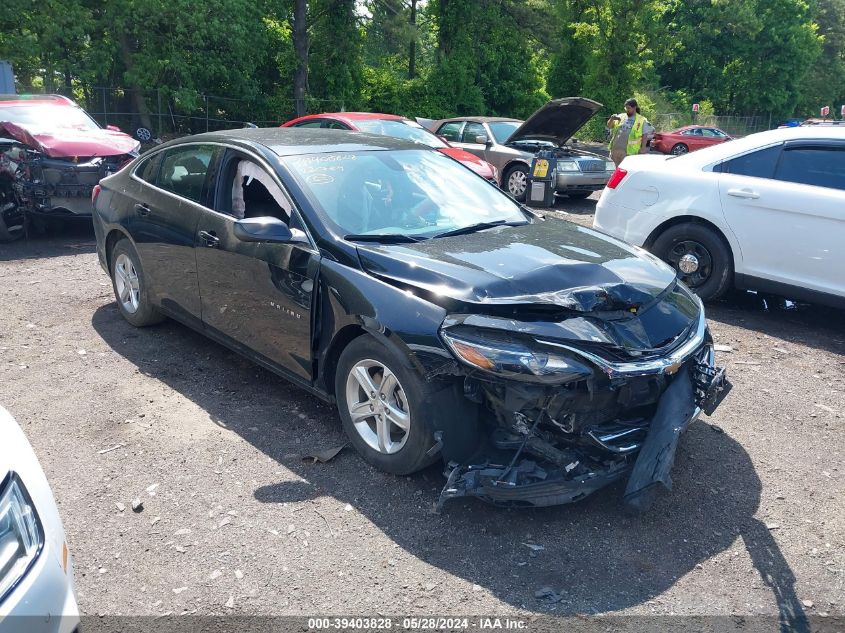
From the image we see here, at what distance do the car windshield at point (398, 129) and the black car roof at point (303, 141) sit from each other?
5.99 m

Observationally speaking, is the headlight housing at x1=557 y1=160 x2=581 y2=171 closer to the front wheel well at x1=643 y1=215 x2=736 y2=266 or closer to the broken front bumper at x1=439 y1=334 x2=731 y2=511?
the front wheel well at x1=643 y1=215 x2=736 y2=266

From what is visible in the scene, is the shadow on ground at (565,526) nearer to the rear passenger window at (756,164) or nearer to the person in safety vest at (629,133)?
the rear passenger window at (756,164)

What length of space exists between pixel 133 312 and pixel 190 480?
252 cm

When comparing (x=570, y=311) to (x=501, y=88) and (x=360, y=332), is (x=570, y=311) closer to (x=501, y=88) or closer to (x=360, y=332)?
(x=360, y=332)

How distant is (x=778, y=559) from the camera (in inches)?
130

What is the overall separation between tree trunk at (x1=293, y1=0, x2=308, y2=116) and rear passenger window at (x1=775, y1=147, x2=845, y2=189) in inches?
821

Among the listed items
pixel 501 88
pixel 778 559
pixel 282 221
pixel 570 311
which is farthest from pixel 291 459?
pixel 501 88

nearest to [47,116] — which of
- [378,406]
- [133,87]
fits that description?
[378,406]

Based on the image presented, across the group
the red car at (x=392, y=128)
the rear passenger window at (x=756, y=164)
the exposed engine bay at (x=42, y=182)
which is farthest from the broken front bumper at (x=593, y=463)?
the red car at (x=392, y=128)

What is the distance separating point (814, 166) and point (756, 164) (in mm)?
470

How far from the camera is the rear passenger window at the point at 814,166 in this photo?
239 inches

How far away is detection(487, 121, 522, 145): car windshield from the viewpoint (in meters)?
13.6

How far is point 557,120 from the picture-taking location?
40.0 feet

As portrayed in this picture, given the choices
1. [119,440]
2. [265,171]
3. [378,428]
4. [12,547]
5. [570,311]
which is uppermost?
[265,171]
